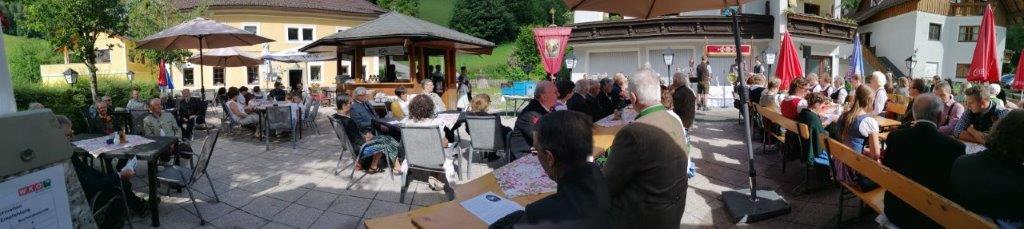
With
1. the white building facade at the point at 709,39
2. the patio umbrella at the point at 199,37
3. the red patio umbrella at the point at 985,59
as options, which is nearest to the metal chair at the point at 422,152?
the patio umbrella at the point at 199,37

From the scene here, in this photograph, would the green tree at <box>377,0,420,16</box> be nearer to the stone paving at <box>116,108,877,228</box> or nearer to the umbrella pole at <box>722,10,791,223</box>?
the stone paving at <box>116,108,877,228</box>

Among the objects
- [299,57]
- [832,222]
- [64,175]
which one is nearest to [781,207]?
[832,222]

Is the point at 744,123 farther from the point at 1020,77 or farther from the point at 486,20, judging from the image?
the point at 486,20

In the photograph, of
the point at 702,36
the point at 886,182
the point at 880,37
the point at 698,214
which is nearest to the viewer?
the point at 886,182

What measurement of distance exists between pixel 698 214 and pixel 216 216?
13.8ft

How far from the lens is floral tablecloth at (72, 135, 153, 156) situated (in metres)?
4.43

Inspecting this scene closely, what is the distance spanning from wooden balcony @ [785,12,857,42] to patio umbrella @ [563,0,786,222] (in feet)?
57.5

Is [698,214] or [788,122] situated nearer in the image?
[698,214]

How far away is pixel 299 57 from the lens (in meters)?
20.7

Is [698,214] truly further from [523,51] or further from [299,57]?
[523,51]

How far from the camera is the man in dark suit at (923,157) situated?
2992 millimetres

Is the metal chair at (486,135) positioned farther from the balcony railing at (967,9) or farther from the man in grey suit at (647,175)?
the balcony railing at (967,9)

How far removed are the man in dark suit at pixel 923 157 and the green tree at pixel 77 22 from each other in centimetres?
1465

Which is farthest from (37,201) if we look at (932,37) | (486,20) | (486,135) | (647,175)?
(486,20)
